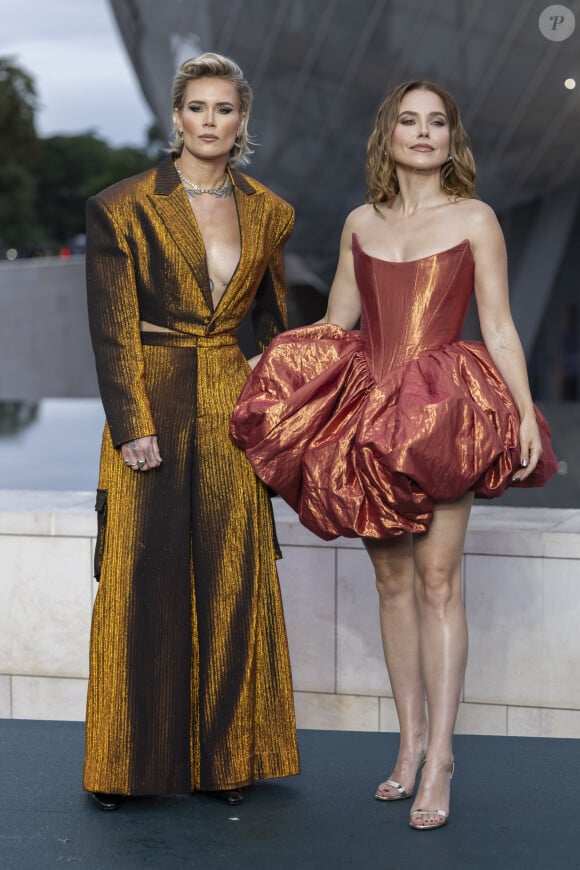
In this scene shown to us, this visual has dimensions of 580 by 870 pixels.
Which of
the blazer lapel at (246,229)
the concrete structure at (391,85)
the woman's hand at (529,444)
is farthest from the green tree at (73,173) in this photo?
the woman's hand at (529,444)

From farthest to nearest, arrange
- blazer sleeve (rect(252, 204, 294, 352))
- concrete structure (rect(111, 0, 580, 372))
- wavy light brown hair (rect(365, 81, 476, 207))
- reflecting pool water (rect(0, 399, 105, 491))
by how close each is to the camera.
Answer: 1. concrete structure (rect(111, 0, 580, 372))
2. reflecting pool water (rect(0, 399, 105, 491))
3. blazer sleeve (rect(252, 204, 294, 352))
4. wavy light brown hair (rect(365, 81, 476, 207))

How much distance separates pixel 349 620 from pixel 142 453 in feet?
5.55

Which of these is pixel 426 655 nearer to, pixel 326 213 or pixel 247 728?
pixel 247 728

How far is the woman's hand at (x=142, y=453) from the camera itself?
131 inches

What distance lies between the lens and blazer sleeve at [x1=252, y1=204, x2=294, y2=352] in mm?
3582

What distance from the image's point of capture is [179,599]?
339cm

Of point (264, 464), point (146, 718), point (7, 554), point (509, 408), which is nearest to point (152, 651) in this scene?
point (146, 718)

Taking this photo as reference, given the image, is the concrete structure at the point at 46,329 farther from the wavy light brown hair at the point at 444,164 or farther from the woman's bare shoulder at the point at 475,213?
the woman's bare shoulder at the point at 475,213

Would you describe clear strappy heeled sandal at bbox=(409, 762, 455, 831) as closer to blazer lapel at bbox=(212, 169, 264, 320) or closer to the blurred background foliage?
blazer lapel at bbox=(212, 169, 264, 320)

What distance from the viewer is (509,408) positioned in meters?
3.16

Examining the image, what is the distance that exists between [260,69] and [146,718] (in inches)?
389

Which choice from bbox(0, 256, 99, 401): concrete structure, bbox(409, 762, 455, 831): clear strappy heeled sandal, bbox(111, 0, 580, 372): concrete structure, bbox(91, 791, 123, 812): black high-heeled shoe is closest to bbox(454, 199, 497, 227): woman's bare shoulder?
bbox(409, 762, 455, 831): clear strappy heeled sandal

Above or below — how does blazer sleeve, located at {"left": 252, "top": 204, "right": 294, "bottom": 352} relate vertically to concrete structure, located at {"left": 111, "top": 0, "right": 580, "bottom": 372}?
below

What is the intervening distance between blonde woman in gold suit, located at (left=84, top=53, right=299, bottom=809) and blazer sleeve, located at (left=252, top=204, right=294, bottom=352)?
0.14m
